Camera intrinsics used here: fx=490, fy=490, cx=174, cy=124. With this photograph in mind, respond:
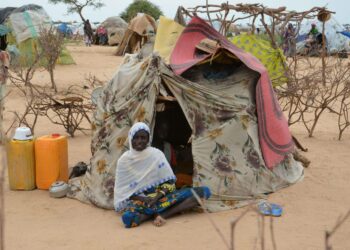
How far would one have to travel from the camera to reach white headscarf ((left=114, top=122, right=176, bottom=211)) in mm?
4062

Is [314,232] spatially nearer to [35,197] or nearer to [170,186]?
[170,186]

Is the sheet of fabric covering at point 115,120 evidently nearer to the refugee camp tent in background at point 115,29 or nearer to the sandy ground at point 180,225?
the sandy ground at point 180,225

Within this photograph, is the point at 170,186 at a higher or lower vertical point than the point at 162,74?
lower

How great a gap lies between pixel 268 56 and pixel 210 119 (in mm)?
1966

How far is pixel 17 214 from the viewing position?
4.21 m

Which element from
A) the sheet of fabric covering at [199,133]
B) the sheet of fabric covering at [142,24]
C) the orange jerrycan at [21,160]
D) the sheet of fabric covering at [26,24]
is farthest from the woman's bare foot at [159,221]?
the sheet of fabric covering at [142,24]

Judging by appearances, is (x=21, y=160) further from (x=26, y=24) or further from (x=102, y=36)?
(x=102, y=36)

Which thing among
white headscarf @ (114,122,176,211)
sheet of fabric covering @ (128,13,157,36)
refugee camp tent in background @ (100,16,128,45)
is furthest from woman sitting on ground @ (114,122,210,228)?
refugee camp tent in background @ (100,16,128,45)

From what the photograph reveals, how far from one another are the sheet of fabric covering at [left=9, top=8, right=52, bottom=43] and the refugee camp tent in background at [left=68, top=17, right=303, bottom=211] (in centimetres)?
1117

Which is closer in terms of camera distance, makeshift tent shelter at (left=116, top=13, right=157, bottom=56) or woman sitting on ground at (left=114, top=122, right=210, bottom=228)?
woman sitting on ground at (left=114, top=122, right=210, bottom=228)

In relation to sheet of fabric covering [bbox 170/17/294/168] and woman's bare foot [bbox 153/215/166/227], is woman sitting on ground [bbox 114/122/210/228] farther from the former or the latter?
sheet of fabric covering [bbox 170/17/294/168]

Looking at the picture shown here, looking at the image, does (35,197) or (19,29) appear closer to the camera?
(35,197)

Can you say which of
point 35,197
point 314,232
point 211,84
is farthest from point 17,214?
point 314,232

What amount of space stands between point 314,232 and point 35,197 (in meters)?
2.55
